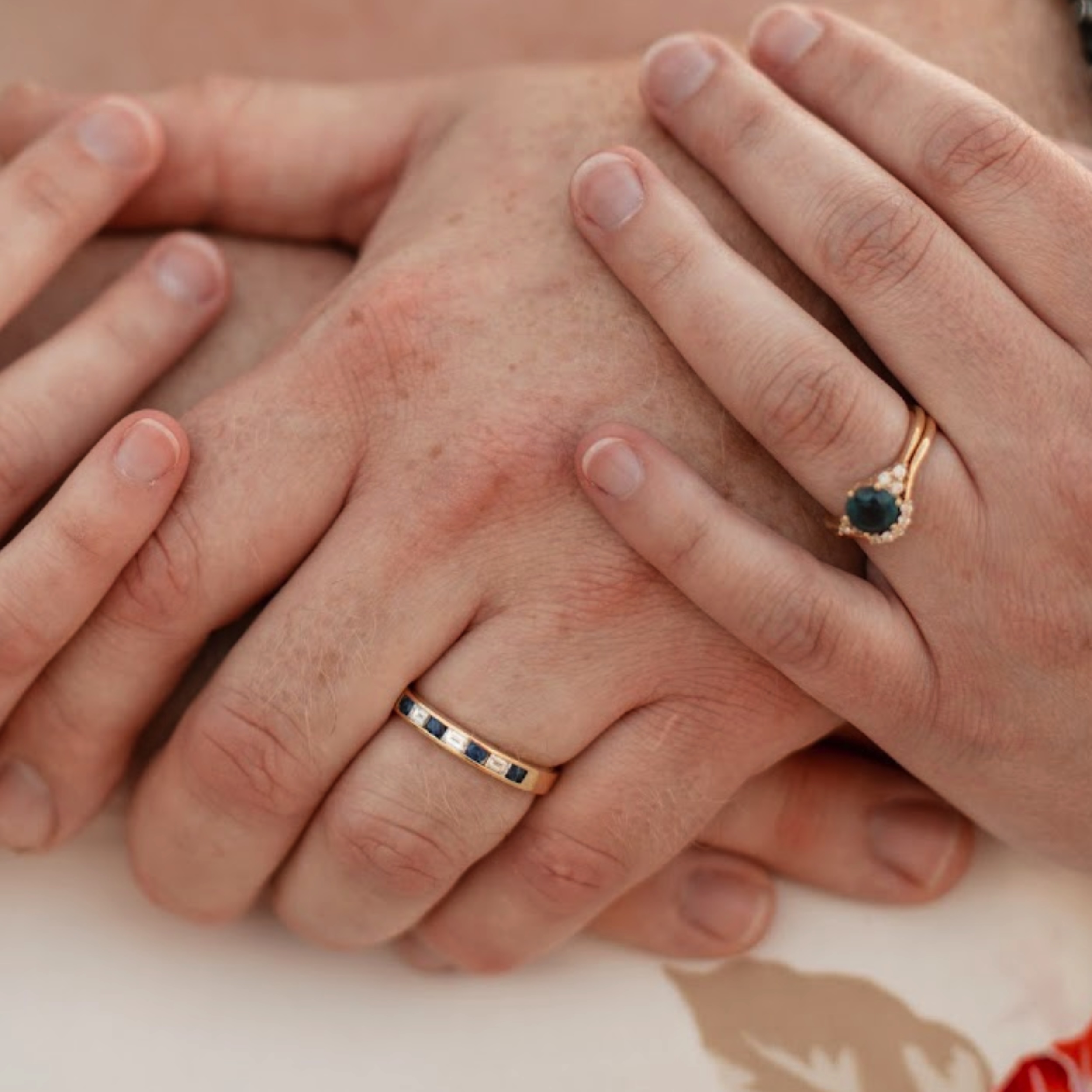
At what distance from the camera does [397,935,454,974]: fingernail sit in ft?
2.92

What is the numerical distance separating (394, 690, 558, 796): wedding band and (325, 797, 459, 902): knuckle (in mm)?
51

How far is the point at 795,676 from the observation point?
80 cm

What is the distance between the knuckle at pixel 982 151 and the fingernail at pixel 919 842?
0.43 m

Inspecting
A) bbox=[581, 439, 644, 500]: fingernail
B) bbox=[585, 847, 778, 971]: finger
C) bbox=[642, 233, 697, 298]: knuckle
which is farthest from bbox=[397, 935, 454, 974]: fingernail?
bbox=[642, 233, 697, 298]: knuckle

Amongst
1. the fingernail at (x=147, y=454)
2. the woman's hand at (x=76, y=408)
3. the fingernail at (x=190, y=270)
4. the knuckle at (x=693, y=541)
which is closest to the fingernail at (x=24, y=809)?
the woman's hand at (x=76, y=408)

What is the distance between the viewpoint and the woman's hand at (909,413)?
0.77 meters

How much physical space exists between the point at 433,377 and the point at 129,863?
1.34 feet

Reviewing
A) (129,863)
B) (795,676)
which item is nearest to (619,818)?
(795,676)

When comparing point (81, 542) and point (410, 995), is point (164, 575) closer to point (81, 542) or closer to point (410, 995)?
point (81, 542)

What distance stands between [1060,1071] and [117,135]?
93 cm

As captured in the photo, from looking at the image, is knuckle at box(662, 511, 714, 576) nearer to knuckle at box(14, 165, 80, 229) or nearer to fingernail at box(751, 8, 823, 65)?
fingernail at box(751, 8, 823, 65)

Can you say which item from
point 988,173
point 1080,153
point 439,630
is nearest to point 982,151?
point 988,173

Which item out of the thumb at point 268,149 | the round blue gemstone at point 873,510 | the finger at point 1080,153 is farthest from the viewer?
the thumb at point 268,149

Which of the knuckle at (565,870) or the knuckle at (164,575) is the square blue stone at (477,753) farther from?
the knuckle at (164,575)
